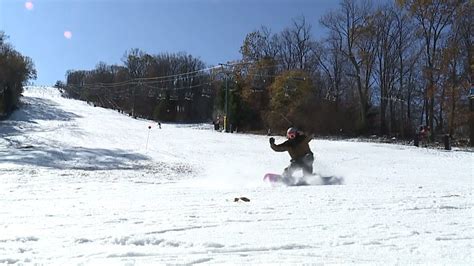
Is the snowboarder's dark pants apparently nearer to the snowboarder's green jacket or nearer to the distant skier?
the distant skier

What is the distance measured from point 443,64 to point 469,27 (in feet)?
13.5

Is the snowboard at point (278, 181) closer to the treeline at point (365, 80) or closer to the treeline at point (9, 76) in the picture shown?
the treeline at point (365, 80)

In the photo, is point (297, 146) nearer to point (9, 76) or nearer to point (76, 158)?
point (76, 158)

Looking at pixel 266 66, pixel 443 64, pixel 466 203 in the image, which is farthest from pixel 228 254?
pixel 266 66

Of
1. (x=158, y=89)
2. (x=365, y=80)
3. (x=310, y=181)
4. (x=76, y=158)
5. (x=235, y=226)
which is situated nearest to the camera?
(x=235, y=226)

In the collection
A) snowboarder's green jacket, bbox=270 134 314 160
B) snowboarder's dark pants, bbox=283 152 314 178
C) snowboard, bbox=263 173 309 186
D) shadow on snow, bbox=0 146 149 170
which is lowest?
shadow on snow, bbox=0 146 149 170

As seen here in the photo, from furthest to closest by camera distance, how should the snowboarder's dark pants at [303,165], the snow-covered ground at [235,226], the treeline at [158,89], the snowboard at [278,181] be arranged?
the treeline at [158,89] < the snowboarder's dark pants at [303,165] < the snowboard at [278,181] < the snow-covered ground at [235,226]

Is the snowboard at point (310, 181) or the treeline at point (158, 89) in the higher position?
the treeline at point (158, 89)

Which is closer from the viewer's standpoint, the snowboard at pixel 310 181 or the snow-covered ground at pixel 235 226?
the snow-covered ground at pixel 235 226

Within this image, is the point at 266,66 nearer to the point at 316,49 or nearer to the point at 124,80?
the point at 316,49

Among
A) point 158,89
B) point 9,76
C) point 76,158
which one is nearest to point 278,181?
point 76,158

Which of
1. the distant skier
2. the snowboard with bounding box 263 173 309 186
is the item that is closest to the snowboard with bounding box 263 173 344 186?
the snowboard with bounding box 263 173 309 186

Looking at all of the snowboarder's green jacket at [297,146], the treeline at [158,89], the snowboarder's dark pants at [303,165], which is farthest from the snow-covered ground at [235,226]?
the treeline at [158,89]

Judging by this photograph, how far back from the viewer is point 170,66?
110 metres
